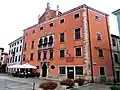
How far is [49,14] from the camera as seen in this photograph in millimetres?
33031

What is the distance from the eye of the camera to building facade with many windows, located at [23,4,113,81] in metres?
23.7

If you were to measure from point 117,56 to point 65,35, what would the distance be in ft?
34.0

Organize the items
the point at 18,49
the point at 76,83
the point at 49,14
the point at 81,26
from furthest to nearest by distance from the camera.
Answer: the point at 18,49 → the point at 49,14 → the point at 81,26 → the point at 76,83

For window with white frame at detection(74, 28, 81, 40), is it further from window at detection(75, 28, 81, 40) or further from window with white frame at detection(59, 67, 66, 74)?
window with white frame at detection(59, 67, 66, 74)

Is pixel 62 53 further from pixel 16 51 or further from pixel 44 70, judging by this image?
pixel 16 51

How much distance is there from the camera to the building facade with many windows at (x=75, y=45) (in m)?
23.7

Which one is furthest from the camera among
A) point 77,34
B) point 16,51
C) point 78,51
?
point 16,51

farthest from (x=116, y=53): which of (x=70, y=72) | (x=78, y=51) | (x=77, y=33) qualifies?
(x=70, y=72)

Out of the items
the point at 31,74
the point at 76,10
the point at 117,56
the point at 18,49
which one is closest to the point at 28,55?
the point at 31,74

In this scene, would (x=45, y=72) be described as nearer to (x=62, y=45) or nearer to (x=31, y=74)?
(x=31, y=74)

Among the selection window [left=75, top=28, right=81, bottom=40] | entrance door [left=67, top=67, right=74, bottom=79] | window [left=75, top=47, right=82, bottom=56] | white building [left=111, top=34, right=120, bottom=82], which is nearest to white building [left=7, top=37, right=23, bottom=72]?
entrance door [left=67, top=67, right=74, bottom=79]

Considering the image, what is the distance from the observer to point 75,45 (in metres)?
25.2

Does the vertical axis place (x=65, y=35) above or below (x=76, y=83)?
above

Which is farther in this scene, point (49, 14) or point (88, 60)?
point (49, 14)
